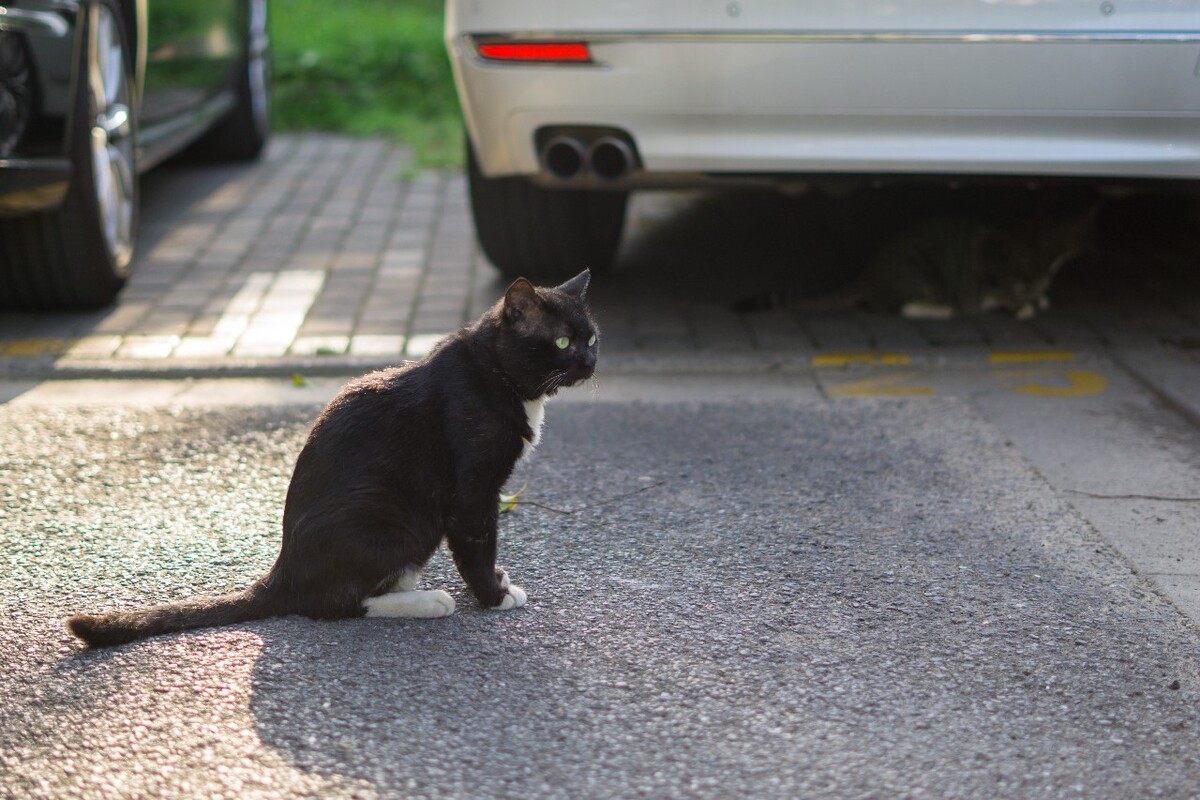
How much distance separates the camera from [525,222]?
17.5 feet

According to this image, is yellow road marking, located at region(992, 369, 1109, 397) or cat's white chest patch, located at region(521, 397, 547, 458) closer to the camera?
cat's white chest patch, located at region(521, 397, 547, 458)

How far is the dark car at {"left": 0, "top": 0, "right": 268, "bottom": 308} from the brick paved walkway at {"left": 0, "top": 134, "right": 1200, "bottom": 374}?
0.21 meters

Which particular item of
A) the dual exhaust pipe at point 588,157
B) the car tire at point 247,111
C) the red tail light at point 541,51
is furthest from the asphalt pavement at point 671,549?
the car tire at point 247,111

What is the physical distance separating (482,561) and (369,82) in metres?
7.76

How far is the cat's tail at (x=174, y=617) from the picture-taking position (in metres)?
2.79

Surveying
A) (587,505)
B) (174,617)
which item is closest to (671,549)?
(587,505)

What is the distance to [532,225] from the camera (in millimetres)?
5324

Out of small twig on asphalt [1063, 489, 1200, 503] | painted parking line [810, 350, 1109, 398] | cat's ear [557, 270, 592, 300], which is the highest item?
Answer: cat's ear [557, 270, 592, 300]

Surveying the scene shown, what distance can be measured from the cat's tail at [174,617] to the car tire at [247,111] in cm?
548

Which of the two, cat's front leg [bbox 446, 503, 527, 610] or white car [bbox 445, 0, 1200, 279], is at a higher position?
white car [bbox 445, 0, 1200, 279]

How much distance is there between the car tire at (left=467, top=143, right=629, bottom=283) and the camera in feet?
17.4

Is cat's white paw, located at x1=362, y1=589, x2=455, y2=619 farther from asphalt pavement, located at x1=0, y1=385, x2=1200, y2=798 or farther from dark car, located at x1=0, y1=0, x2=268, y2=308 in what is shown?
dark car, located at x1=0, y1=0, x2=268, y2=308

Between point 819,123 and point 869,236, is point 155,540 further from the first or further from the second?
point 869,236

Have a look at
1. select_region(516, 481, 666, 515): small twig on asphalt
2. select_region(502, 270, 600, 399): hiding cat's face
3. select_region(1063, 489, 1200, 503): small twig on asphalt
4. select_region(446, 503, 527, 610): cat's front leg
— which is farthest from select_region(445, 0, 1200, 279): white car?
select_region(446, 503, 527, 610): cat's front leg
